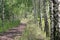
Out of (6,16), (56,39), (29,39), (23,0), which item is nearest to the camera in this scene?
(56,39)

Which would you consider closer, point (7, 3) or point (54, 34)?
point (54, 34)

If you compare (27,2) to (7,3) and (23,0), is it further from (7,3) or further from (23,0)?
(7,3)

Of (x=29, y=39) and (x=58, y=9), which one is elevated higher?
(x=58, y=9)

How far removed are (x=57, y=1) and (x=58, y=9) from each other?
0.53 ft

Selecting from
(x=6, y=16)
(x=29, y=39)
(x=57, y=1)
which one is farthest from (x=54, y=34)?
(x=6, y=16)

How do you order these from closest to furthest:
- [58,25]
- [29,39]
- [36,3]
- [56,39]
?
1. [58,25]
2. [56,39]
3. [29,39]
4. [36,3]

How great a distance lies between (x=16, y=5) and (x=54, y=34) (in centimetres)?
3327

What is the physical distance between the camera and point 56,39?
3.30 meters

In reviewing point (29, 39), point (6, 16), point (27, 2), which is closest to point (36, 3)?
point (27, 2)

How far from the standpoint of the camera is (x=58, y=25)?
9.84ft

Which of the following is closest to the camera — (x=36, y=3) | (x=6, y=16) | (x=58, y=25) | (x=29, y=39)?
(x=58, y=25)

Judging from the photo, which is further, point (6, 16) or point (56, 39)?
point (6, 16)

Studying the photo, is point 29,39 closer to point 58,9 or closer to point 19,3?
point 58,9

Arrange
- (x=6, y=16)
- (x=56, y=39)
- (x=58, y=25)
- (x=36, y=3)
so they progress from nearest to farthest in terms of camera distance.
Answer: (x=58, y=25), (x=56, y=39), (x=36, y=3), (x=6, y=16)
